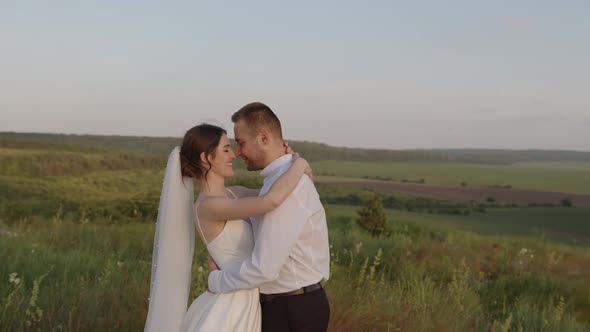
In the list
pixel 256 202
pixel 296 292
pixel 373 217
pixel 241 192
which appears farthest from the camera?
pixel 373 217

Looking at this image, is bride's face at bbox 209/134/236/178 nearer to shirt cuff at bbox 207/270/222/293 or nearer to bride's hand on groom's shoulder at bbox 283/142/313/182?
bride's hand on groom's shoulder at bbox 283/142/313/182

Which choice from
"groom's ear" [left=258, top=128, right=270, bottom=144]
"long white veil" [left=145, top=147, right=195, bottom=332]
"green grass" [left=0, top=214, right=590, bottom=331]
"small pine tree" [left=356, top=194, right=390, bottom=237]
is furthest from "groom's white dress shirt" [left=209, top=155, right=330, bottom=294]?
"small pine tree" [left=356, top=194, right=390, bottom=237]

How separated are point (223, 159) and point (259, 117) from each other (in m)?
0.35

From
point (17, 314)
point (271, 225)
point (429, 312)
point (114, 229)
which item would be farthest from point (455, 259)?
point (271, 225)

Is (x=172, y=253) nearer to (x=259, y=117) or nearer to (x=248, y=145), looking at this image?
(x=248, y=145)

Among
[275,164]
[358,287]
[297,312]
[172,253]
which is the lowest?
[358,287]

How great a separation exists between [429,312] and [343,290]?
83 centimetres

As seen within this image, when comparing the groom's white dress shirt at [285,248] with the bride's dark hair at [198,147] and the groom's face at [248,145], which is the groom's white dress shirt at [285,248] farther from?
the bride's dark hair at [198,147]

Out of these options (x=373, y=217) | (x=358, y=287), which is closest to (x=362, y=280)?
(x=358, y=287)

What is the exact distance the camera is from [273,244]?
3037 mm

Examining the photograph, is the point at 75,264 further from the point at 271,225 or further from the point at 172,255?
the point at 271,225

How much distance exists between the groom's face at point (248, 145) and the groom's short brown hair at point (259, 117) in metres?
0.03

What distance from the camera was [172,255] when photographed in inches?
145

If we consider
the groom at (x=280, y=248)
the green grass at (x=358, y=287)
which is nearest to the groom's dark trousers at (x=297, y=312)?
the groom at (x=280, y=248)
